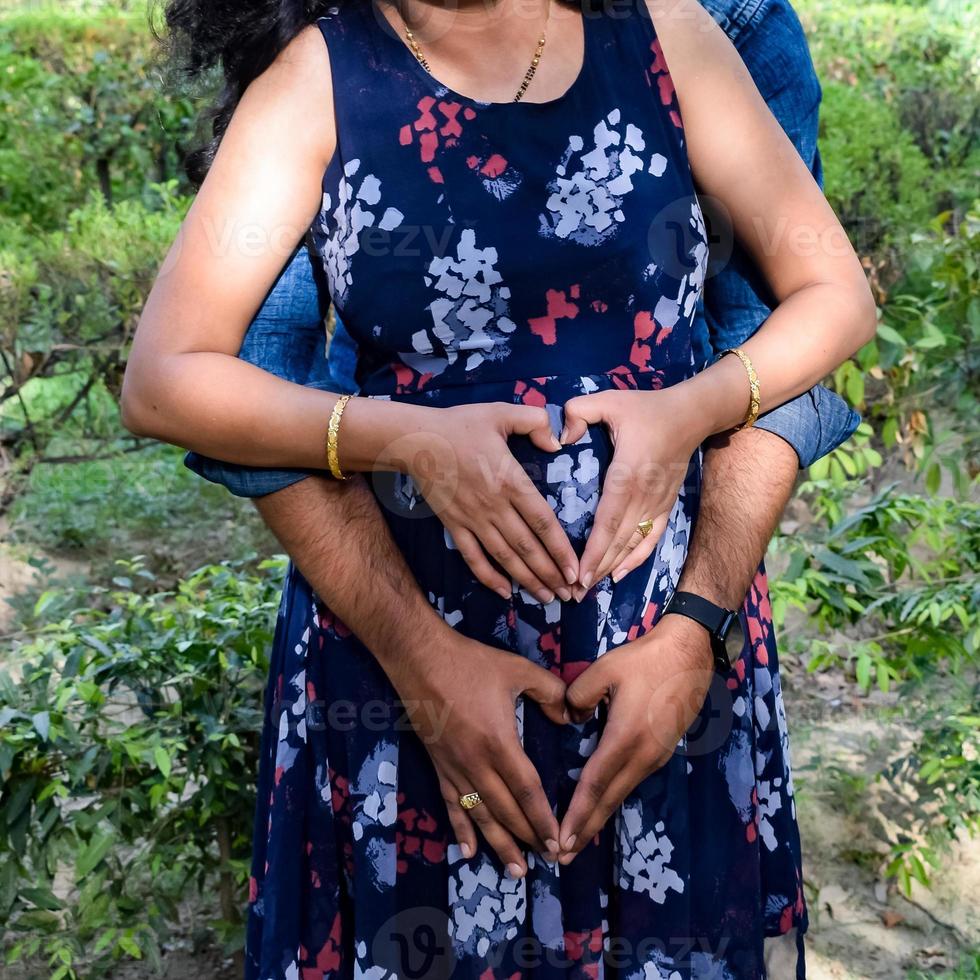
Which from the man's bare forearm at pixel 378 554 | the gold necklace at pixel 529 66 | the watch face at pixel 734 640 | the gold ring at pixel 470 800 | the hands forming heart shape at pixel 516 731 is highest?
the gold necklace at pixel 529 66

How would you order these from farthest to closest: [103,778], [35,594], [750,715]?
[35,594] < [103,778] < [750,715]

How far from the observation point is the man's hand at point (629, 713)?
1.56m

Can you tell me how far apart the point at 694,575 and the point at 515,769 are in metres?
0.36

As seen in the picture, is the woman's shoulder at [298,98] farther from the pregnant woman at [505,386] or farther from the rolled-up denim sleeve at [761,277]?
the rolled-up denim sleeve at [761,277]

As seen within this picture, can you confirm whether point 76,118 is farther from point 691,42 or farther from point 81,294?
point 691,42

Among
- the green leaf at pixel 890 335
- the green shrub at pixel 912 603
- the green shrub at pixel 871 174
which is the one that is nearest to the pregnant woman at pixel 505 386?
the green shrub at pixel 912 603

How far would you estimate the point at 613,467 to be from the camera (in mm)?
1548

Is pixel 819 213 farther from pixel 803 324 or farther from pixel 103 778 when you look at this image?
pixel 103 778

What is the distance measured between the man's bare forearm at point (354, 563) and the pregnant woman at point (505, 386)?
0.03 metres

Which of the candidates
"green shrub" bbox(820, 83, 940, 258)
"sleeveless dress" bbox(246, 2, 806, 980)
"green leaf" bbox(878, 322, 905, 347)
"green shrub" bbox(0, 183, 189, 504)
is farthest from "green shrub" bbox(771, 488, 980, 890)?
"green shrub" bbox(0, 183, 189, 504)

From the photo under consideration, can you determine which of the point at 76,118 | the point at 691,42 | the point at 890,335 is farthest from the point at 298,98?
the point at 76,118

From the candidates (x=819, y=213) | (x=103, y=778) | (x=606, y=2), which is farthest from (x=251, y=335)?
(x=103, y=778)

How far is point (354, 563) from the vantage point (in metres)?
1.62

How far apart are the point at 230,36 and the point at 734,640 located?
3.44 feet
